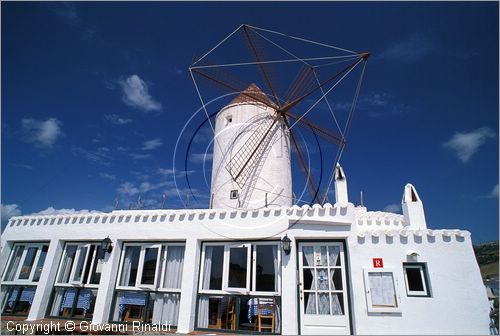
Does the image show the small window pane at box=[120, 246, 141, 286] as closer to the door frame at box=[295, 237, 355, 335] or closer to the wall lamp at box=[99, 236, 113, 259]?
the wall lamp at box=[99, 236, 113, 259]

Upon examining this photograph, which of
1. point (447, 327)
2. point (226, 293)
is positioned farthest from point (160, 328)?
point (447, 327)

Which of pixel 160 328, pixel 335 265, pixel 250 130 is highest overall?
pixel 250 130

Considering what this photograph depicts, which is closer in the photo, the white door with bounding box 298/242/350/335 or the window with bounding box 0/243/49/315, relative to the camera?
the white door with bounding box 298/242/350/335

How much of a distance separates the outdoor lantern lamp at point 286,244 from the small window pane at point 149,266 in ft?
12.0

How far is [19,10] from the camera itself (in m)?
8.65

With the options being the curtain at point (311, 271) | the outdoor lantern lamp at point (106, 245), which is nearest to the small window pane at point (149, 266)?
the outdoor lantern lamp at point (106, 245)

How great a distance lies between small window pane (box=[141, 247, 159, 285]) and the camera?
26.1ft

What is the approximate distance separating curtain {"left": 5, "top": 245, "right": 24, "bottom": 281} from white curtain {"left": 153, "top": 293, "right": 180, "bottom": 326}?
17.9ft

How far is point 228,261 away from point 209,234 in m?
0.87

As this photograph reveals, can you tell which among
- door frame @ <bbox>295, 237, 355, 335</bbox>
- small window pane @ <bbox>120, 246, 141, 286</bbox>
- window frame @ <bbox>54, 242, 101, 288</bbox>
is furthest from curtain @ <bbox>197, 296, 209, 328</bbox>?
window frame @ <bbox>54, 242, 101, 288</bbox>

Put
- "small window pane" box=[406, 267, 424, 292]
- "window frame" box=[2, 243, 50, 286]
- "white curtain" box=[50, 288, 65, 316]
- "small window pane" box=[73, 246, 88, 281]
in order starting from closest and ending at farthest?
"small window pane" box=[406, 267, 424, 292] → "white curtain" box=[50, 288, 65, 316] → "small window pane" box=[73, 246, 88, 281] → "window frame" box=[2, 243, 50, 286]

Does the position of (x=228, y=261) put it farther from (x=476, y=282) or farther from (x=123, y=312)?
(x=476, y=282)

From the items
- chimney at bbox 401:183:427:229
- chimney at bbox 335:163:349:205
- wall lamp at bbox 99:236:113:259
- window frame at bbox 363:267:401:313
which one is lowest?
window frame at bbox 363:267:401:313

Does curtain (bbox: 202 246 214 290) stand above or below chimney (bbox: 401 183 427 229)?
below
